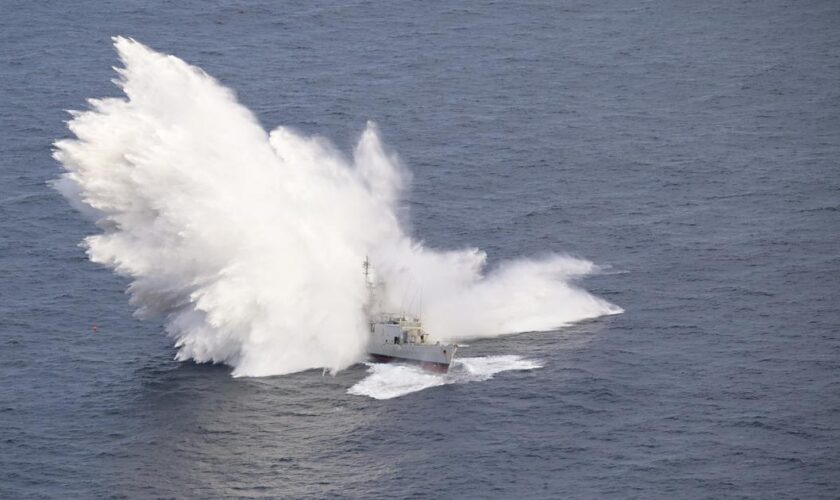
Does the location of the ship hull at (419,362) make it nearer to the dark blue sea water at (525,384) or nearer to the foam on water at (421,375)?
the foam on water at (421,375)

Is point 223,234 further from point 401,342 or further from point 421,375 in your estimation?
point 421,375

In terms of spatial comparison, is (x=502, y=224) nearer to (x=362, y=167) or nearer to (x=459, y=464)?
(x=362, y=167)

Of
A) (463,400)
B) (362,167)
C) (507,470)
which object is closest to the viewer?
(507,470)

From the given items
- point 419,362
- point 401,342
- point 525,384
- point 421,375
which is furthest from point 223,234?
point 525,384

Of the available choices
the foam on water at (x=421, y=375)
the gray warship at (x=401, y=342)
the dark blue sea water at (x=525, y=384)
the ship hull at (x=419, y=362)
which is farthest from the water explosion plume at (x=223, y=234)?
the foam on water at (x=421, y=375)

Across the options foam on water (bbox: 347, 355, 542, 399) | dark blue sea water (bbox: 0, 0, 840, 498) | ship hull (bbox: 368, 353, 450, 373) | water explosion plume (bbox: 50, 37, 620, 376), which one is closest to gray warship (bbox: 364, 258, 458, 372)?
ship hull (bbox: 368, 353, 450, 373)

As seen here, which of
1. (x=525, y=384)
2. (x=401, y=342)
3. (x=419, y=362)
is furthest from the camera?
(x=401, y=342)

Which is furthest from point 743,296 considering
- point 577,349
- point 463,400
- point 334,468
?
point 334,468
